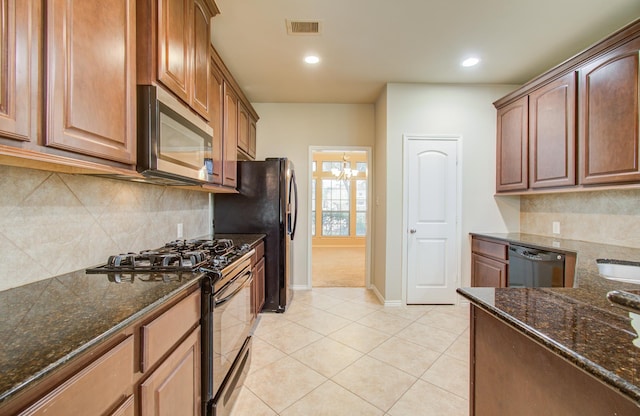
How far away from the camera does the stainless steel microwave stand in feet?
4.31

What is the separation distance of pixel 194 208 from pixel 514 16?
3.21 metres

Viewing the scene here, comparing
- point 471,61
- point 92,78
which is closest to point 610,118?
point 471,61

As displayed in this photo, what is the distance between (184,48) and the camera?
1628 mm

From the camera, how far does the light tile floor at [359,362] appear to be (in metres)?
1.74

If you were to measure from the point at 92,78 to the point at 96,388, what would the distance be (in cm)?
106

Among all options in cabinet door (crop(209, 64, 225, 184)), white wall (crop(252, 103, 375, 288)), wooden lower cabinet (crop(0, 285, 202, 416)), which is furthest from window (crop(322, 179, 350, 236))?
wooden lower cabinet (crop(0, 285, 202, 416))

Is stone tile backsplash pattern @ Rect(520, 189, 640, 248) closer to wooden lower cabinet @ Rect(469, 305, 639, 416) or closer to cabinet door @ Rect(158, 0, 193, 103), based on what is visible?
wooden lower cabinet @ Rect(469, 305, 639, 416)

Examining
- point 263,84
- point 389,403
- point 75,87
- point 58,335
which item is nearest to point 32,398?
point 58,335

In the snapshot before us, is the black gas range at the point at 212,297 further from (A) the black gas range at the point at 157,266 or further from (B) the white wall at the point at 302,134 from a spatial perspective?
(B) the white wall at the point at 302,134

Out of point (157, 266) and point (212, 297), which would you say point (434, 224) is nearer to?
point (212, 297)

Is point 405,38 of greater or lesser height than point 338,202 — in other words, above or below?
above

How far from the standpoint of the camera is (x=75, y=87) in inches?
38.9

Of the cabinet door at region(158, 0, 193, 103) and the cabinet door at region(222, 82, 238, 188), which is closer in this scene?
the cabinet door at region(158, 0, 193, 103)

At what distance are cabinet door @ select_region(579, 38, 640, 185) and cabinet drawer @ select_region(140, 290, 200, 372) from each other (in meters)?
3.00
